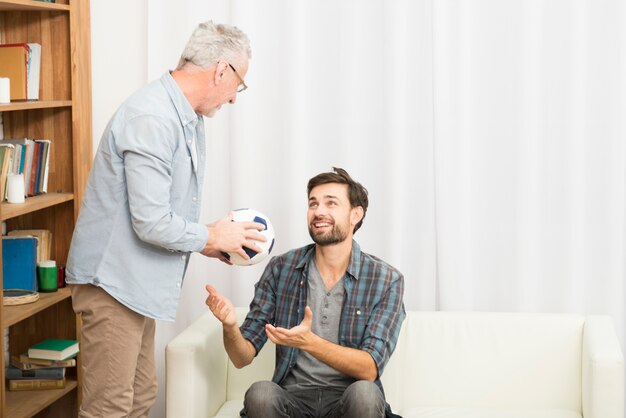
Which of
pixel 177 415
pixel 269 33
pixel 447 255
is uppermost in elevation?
pixel 269 33

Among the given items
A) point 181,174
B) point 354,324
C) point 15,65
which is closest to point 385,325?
point 354,324

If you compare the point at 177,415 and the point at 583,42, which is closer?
the point at 177,415

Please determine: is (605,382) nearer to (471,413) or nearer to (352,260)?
(471,413)

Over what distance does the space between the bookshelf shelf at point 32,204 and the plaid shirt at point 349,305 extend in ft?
2.75

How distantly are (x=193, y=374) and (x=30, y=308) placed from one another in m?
0.71

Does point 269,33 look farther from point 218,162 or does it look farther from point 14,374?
point 14,374

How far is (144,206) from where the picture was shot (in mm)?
2523

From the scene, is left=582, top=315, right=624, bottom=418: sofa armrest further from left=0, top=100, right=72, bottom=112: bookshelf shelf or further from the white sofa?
left=0, top=100, right=72, bottom=112: bookshelf shelf

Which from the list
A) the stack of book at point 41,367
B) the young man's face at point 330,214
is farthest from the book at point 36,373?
the young man's face at point 330,214

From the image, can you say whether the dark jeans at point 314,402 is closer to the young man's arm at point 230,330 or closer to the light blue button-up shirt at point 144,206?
the young man's arm at point 230,330

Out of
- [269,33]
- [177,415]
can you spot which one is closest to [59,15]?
[269,33]

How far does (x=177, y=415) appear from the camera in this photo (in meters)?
2.95

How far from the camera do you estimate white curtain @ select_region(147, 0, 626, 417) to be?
350 cm

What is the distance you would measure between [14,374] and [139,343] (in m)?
1.04
